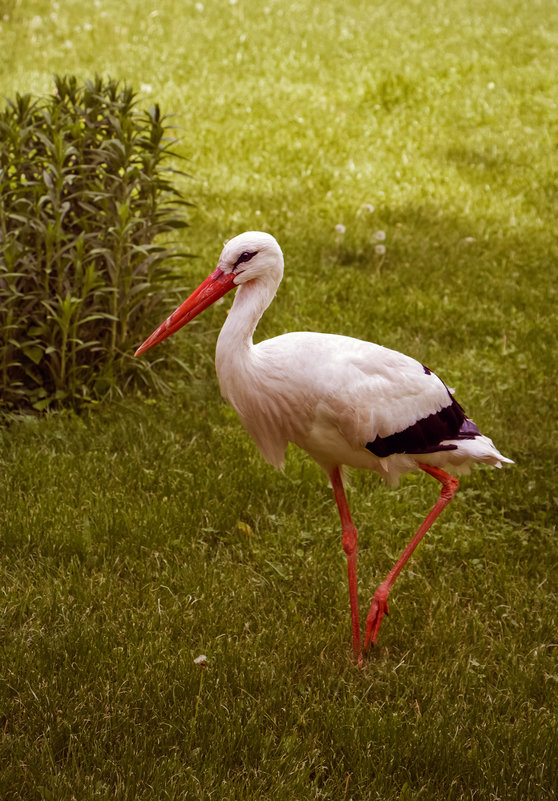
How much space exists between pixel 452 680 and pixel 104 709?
123cm

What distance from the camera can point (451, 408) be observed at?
3650 mm

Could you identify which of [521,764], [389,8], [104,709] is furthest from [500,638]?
[389,8]

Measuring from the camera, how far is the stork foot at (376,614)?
135 inches

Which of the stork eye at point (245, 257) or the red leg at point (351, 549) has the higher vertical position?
the stork eye at point (245, 257)

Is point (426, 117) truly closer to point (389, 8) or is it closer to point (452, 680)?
point (389, 8)

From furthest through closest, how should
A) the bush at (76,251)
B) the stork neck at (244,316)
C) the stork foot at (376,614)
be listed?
the bush at (76,251) < the stork foot at (376,614) < the stork neck at (244,316)

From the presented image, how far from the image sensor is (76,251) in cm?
483

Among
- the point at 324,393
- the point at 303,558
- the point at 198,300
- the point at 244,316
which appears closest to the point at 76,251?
the point at 198,300

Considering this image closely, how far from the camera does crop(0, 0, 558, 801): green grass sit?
9.66 ft

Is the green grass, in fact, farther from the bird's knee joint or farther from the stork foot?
the bird's knee joint

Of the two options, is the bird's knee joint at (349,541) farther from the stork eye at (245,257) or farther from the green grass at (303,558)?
the stork eye at (245,257)

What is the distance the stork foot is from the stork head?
3.98 ft

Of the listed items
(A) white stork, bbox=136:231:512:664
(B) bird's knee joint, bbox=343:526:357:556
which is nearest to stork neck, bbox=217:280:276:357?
(A) white stork, bbox=136:231:512:664

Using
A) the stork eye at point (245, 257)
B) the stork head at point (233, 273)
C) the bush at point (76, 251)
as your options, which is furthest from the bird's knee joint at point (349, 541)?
the bush at point (76, 251)
